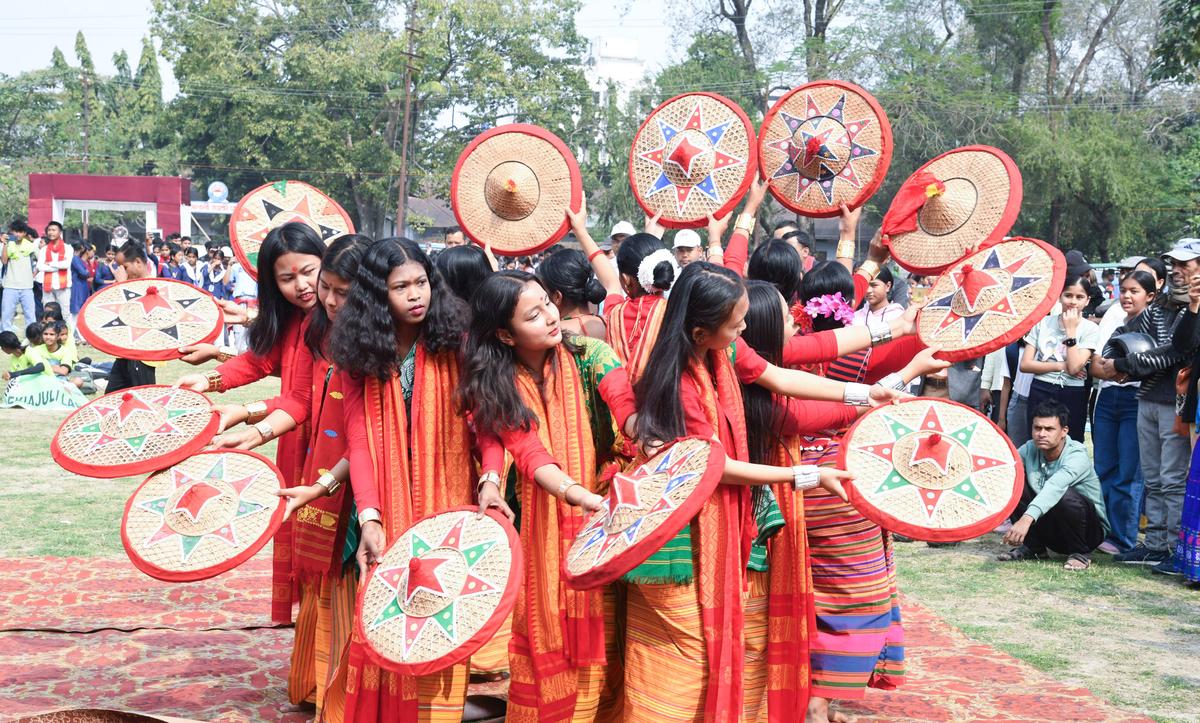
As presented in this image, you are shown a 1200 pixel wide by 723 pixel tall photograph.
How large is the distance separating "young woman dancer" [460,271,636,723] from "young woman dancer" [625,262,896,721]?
0.61 ft

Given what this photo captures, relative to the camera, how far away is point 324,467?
3.78m

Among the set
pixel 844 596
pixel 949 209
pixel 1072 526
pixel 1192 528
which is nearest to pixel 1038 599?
pixel 1072 526

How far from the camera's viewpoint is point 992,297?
3783 mm

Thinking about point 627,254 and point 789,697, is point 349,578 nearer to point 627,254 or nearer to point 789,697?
point 789,697

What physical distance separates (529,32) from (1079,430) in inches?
1334

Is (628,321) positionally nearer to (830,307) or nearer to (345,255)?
(830,307)

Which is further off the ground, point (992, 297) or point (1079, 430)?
point (992, 297)

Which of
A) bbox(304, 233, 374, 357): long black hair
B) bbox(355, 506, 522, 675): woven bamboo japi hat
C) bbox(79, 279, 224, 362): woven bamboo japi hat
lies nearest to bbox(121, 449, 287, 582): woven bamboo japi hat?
bbox(355, 506, 522, 675): woven bamboo japi hat

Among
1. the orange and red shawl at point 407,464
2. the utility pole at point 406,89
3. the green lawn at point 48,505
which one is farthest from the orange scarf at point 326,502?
the utility pole at point 406,89

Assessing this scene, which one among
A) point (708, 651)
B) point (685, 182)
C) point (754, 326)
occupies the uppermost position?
point (685, 182)

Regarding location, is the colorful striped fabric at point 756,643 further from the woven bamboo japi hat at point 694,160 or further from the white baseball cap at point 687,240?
the white baseball cap at point 687,240

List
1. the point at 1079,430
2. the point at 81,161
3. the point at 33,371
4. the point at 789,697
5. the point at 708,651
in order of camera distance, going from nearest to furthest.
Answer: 1. the point at 708,651
2. the point at 789,697
3. the point at 1079,430
4. the point at 33,371
5. the point at 81,161

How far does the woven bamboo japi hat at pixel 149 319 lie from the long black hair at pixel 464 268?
98cm

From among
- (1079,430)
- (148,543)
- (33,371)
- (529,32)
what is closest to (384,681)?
(148,543)
